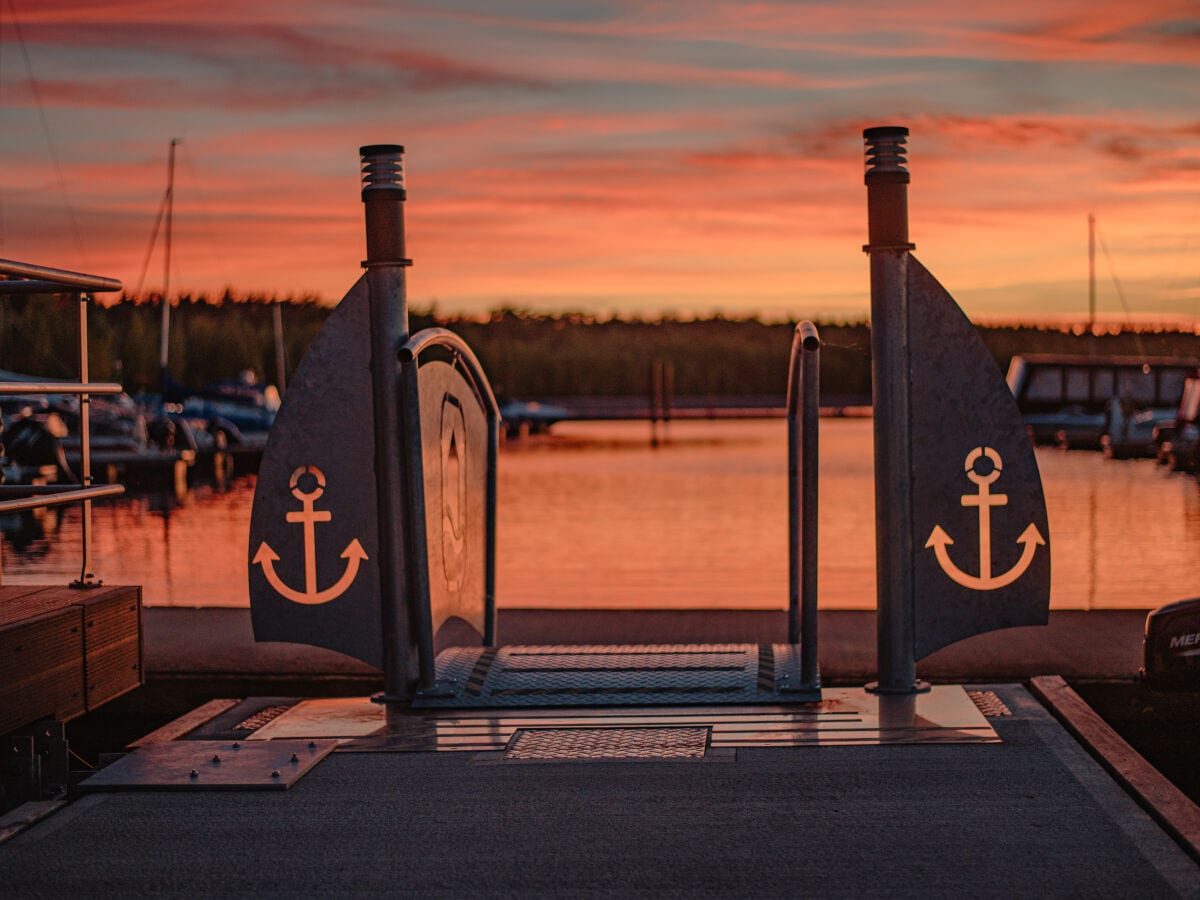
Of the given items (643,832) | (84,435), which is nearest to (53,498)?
(84,435)

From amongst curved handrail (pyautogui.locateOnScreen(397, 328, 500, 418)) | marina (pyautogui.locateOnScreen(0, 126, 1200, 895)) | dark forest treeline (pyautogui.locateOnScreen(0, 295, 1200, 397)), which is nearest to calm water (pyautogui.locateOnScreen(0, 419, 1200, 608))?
marina (pyautogui.locateOnScreen(0, 126, 1200, 895))

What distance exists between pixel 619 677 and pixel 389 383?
1.56m

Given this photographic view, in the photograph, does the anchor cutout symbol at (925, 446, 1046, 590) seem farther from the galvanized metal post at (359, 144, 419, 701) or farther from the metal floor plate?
the galvanized metal post at (359, 144, 419, 701)

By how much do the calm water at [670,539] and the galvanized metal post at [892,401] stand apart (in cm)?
574

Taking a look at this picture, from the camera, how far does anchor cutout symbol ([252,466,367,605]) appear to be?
6520 mm

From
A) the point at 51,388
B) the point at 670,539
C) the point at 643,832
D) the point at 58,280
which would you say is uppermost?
the point at 58,280

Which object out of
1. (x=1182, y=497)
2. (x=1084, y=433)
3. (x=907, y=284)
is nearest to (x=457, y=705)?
(x=907, y=284)

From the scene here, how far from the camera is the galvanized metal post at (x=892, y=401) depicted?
6469 mm

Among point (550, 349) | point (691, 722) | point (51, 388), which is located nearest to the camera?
point (51, 388)

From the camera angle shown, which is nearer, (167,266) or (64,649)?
(64,649)

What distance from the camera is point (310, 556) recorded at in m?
6.53

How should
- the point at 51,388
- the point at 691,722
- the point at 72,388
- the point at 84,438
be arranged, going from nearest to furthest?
1. the point at 51,388
2. the point at 72,388
3. the point at 84,438
4. the point at 691,722

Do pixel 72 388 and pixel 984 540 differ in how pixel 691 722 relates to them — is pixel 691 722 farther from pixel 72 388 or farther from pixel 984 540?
pixel 72 388

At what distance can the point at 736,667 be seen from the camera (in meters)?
6.86
